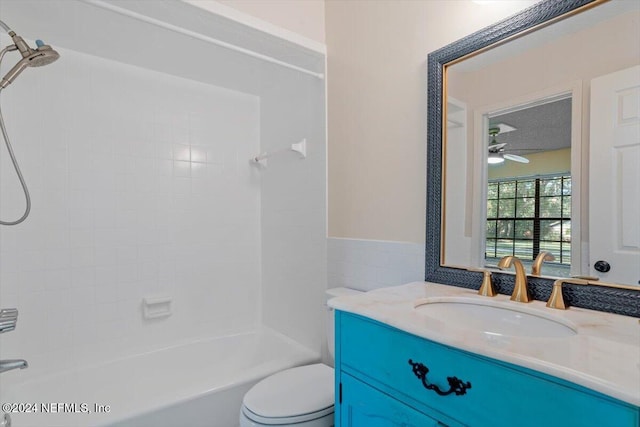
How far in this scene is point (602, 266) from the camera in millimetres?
1010

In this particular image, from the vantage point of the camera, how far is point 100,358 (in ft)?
6.88

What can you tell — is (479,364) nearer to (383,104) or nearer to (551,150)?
(551,150)

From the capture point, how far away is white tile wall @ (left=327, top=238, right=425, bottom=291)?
1.55m

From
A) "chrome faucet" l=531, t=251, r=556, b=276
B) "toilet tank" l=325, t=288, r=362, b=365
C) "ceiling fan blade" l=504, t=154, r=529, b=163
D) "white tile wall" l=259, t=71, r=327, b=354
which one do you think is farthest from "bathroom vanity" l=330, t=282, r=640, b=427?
"white tile wall" l=259, t=71, r=327, b=354

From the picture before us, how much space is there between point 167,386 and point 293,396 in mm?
1048

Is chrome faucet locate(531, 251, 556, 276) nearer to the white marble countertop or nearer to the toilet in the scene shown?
the white marble countertop

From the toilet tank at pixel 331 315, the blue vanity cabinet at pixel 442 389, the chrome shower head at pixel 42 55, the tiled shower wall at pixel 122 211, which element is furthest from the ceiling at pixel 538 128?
the tiled shower wall at pixel 122 211

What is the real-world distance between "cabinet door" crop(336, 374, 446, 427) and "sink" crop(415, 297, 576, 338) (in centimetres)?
28

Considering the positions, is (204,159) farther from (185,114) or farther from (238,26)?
(238,26)

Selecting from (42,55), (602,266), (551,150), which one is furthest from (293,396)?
(42,55)

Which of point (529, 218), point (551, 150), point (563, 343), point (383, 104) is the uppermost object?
point (383, 104)

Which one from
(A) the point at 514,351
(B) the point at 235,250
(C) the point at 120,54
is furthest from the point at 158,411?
(C) the point at 120,54

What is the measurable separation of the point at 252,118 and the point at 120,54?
3.08 feet

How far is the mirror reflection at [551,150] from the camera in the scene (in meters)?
0.98
